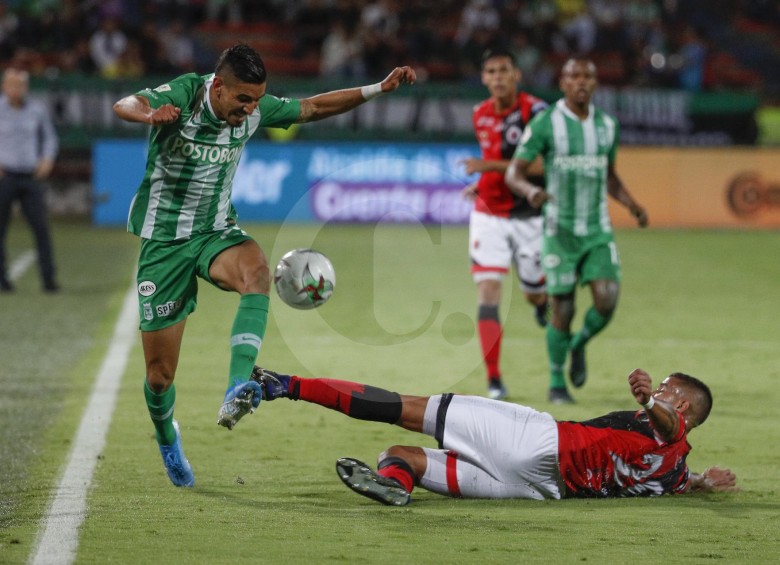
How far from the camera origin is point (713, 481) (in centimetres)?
592

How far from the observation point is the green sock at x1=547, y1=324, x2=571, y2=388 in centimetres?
853

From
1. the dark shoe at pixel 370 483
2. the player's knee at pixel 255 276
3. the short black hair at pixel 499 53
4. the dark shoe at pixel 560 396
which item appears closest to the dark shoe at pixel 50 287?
the short black hair at pixel 499 53

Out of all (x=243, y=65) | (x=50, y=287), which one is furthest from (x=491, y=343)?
(x=50, y=287)

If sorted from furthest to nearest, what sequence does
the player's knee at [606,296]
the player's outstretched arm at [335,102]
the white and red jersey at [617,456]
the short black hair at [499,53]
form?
the short black hair at [499,53] < the player's knee at [606,296] < the player's outstretched arm at [335,102] < the white and red jersey at [617,456]

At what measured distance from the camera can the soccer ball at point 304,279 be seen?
5.90 metres

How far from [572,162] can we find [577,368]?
4.63 ft

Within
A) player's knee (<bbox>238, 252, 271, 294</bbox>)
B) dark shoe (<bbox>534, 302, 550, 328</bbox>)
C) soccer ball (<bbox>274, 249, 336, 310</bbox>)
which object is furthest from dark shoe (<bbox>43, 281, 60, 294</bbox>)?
player's knee (<bbox>238, 252, 271, 294</bbox>)

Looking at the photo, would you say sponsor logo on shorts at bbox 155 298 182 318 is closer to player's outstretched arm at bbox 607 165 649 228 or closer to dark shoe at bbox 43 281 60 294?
player's outstretched arm at bbox 607 165 649 228

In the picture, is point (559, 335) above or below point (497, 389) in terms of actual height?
above

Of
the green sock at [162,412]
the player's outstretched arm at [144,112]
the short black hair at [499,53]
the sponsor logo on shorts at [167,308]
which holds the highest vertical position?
the short black hair at [499,53]

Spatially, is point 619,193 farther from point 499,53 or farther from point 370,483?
point 370,483

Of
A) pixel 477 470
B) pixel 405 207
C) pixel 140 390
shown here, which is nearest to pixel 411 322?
pixel 140 390

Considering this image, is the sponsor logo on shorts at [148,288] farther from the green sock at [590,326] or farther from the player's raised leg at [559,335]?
the green sock at [590,326]

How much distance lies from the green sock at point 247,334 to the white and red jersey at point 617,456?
1396 mm
